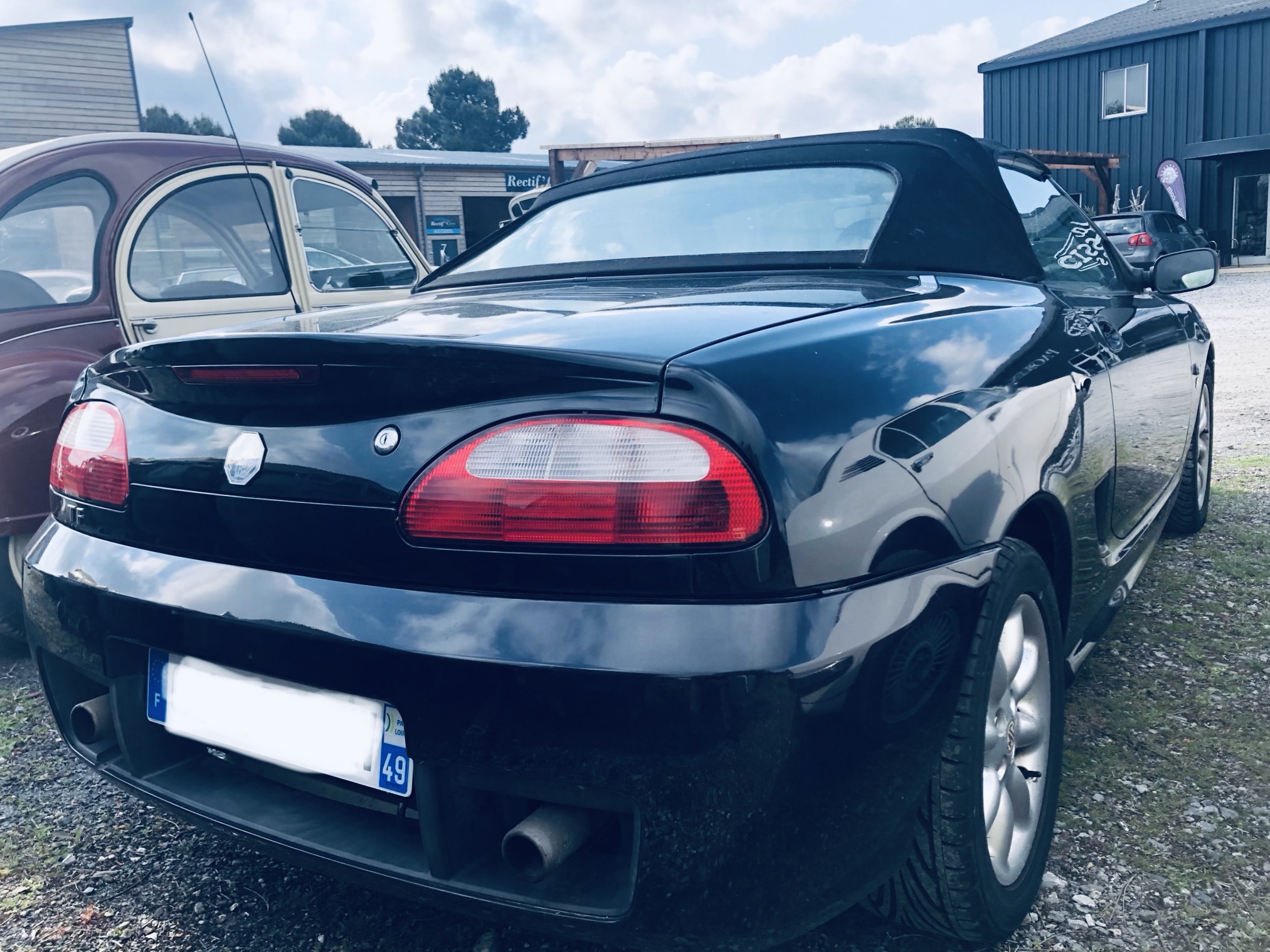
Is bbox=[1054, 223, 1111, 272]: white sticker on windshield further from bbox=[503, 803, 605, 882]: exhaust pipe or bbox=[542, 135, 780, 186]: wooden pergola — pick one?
bbox=[542, 135, 780, 186]: wooden pergola

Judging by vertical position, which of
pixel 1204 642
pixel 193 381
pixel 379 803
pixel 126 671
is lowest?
pixel 1204 642

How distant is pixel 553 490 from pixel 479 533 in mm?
118

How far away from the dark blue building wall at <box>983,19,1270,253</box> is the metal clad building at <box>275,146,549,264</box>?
11.7m

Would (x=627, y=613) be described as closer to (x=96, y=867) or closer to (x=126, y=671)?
(x=126, y=671)

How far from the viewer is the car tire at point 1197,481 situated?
13.9 ft

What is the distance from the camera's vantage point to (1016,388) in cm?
198

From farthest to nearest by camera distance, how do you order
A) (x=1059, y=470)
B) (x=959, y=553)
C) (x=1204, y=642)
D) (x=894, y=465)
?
(x=1204, y=642)
(x=1059, y=470)
(x=959, y=553)
(x=894, y=465)

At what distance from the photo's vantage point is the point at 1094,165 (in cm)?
2381

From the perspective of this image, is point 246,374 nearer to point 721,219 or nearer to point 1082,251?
point 721,219

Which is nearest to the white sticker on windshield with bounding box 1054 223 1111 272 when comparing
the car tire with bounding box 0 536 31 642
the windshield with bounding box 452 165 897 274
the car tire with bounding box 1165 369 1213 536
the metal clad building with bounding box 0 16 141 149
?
the windshield with bounding box 452 165 897 274

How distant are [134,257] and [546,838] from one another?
341cm

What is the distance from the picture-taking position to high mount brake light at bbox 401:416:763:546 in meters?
1.37

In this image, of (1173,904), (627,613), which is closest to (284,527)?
(627,613)

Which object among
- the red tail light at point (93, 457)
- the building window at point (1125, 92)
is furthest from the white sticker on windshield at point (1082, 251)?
the building window at point (1125, 92)
